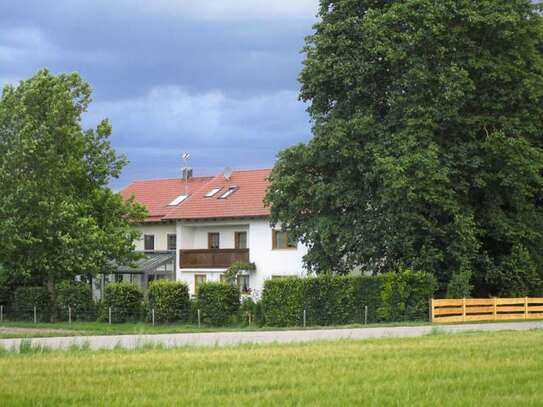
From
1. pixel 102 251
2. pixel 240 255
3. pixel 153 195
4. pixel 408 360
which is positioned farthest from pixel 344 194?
pixel 153 195

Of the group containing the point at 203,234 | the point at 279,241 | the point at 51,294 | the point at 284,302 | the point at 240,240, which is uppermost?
the point at 203,234

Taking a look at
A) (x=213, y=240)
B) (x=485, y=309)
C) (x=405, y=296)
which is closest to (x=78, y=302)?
(x=405, y=296)

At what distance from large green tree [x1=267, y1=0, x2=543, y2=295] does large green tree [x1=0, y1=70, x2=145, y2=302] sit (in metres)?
10.3

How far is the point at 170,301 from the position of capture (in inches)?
1724

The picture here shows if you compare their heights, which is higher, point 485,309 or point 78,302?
point 78,302

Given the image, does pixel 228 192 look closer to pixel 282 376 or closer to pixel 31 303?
pixel 31 303

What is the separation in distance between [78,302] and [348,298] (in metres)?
15.0

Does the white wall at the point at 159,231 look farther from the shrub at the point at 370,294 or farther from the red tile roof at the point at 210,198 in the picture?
the shrub at the point at 370,294

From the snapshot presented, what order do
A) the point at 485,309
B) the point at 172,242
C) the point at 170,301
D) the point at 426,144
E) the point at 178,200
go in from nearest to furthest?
the point at 426,144
the point at 485,309
the point at 170,301
the point at 172,242
the point at 178,200

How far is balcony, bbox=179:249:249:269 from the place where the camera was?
206 ft

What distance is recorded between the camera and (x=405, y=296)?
127ft

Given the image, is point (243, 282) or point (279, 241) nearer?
point (279, 241)

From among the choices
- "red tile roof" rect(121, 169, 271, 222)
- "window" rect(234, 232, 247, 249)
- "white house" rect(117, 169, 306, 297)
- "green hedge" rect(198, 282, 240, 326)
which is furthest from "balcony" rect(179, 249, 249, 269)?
"green hedge" rect(198, 282, 240, 326)

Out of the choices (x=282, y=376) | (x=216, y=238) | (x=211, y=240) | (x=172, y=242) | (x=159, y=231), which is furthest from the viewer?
(x=159, y=231)
